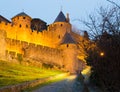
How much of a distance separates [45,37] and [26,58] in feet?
37.7

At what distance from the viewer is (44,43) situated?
2058 inches

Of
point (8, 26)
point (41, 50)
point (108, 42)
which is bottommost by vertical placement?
point (108, 42)

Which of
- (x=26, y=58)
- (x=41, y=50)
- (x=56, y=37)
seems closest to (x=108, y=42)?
(x=26, y=58)

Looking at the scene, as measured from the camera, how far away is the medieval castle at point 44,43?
1662 inches

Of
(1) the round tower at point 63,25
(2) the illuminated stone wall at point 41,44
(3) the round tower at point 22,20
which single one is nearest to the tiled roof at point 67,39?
(2) the illuminated stone wall at point 41,44

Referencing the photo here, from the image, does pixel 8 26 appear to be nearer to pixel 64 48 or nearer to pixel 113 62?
pixel 64 48

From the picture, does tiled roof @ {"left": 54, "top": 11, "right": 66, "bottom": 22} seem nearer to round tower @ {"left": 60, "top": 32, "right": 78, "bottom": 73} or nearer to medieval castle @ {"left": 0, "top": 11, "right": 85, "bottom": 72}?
medieval castle @ {"left": 0, "top": 11, "right": 85, "bottom": 72}

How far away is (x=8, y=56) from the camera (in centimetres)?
3716

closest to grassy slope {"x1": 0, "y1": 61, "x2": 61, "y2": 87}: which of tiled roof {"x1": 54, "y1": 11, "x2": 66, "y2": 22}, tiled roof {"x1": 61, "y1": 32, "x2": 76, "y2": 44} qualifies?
tiled roof {"x1": 61, "y1": 32, "x2": 76, "y2": 44}

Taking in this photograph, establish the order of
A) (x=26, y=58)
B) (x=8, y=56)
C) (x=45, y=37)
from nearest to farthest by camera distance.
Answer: (x=8, y=56)
(x=26, y=58)
(x=45, y=37)

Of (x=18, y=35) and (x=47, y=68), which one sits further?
(x=18, y=35)

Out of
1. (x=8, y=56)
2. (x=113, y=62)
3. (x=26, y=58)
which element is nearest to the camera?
(x=113, y=62)

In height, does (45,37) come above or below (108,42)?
above

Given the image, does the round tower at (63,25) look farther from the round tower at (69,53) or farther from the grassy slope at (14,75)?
the grassy slope at (14,75)
